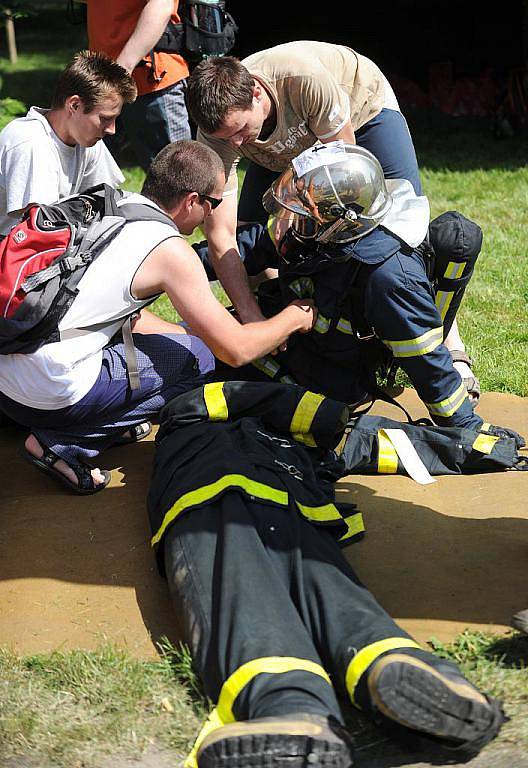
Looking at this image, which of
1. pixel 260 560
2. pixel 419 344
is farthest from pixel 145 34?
pixel 260 560

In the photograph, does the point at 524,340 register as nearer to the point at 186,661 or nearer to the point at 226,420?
the point at 226,420

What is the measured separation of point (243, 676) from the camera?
238 centimetres

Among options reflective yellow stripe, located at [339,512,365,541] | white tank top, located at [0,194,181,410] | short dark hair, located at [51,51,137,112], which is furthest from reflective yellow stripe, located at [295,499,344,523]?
short dark hair, located at [51,51,137,112]

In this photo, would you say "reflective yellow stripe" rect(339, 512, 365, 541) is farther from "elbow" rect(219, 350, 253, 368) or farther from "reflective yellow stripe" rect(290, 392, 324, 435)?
"elbow" rect(219, 350, 253, 368)

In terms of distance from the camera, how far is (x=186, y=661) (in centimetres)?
269

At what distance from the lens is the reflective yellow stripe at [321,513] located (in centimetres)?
→ 305

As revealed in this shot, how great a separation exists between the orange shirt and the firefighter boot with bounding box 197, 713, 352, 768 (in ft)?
13.1

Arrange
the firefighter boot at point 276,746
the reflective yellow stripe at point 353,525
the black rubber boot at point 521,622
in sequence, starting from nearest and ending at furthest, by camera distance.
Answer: the firefighter boot at point 276,746, the black rubber boot at point 521,622, the reflective yellow stripe at point 353,525

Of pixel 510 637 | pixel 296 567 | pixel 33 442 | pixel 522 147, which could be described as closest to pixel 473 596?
pixel 510 637

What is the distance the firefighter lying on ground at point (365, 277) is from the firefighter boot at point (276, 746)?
5.97 feet

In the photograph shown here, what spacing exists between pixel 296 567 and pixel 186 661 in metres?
0.40

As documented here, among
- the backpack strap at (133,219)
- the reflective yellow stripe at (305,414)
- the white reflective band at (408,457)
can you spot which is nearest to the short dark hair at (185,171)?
the backpack strap at (133,219)

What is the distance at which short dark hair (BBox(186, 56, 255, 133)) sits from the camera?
3.75m

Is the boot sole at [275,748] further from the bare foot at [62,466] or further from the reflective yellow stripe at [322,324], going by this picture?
the reflective yellow stripe at [322,324]
